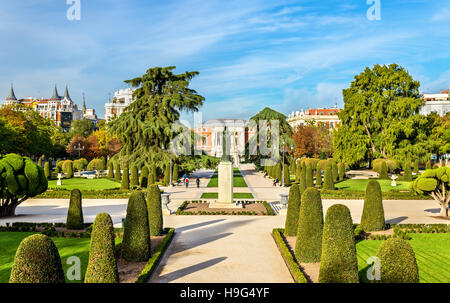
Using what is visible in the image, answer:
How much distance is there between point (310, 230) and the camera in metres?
10.1

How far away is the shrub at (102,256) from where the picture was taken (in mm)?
6941

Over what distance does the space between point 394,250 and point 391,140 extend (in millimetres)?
36488

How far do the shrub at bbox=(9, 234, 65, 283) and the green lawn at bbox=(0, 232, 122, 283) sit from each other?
12.5 feet

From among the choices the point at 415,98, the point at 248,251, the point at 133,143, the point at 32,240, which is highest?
→ the point at 415,98

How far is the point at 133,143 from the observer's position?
122 feet

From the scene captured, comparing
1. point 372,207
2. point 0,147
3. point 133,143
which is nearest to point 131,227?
point 372,207

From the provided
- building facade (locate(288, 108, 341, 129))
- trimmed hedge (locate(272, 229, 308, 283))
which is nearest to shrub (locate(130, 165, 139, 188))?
trimmed hedge (locate(272, 229, 308, 283))

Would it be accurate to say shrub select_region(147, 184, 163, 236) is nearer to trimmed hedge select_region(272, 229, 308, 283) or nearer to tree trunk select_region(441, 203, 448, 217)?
trimmed hedge select_region(272, 229, 308, 283)

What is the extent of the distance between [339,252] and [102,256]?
4841 millimetres

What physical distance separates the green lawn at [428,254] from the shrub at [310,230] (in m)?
1.26

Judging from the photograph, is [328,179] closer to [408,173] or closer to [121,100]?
[408,173]
